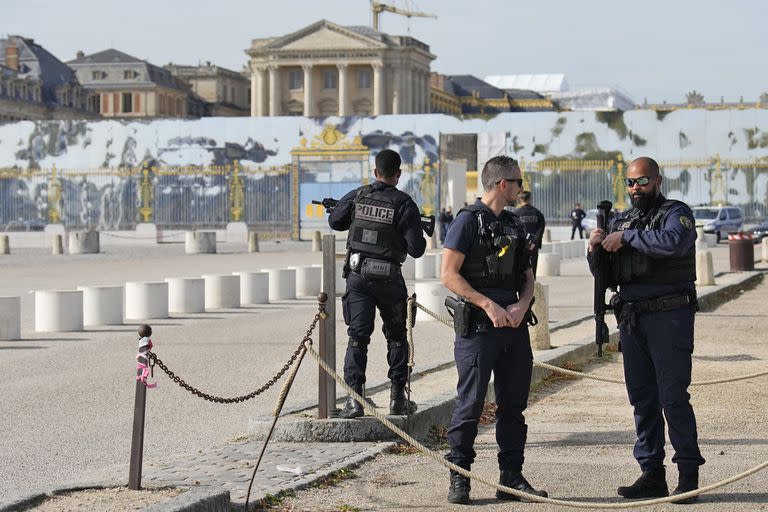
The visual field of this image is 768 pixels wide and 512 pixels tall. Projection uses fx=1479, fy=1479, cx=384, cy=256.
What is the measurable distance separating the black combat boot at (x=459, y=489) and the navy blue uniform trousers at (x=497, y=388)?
0.10m

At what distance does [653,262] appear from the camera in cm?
726

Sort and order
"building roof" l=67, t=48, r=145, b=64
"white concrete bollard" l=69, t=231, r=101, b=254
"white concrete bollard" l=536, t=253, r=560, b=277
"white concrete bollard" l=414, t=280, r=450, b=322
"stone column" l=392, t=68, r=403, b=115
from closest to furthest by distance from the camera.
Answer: "white concrete bollard" l=414, t=280, r=450, b=322 < "white concrete bollard" l=536, t=253, r=560, b=277 < "white concrete bollard" l=69, t=231, r=101, b=254 < "stone column" l=392, t=68, r=403, b=115 < "building roof" l=67, t=48, r=145, b=64

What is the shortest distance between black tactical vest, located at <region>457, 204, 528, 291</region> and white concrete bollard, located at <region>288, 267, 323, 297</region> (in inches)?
655

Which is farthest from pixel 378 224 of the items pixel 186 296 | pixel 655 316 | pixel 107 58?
pixel 107 58

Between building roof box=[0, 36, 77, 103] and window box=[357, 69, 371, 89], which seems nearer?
building roof box=[0, 36, 77, 103]

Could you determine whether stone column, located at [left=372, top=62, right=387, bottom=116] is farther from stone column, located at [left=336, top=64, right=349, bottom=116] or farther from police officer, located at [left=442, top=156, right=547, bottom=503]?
police officer, located at [left=442, top=156, right=547, bottom=503]

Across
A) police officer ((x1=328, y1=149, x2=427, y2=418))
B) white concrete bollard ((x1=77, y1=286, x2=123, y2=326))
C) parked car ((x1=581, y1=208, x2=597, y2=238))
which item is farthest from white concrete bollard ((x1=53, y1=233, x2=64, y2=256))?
police officer ((x1=328, y1=149, x2=427, y2=418))

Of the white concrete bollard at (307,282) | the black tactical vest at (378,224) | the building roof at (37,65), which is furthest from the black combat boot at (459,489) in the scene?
the building roof at (37,65)

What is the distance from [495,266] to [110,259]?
3384 cm

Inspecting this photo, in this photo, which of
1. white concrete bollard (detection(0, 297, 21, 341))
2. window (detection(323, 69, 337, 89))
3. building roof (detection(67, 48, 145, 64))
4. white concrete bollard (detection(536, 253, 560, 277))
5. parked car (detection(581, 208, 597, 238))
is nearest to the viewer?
white concrete bollard (detection(0, 297, 21, 341))

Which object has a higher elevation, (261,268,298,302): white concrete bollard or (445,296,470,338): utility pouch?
(445,296,470,338): utility pouch

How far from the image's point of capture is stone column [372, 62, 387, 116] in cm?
12950

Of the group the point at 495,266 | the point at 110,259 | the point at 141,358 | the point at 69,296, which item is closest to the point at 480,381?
the point at 495,266

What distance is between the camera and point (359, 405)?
28.5 ft
